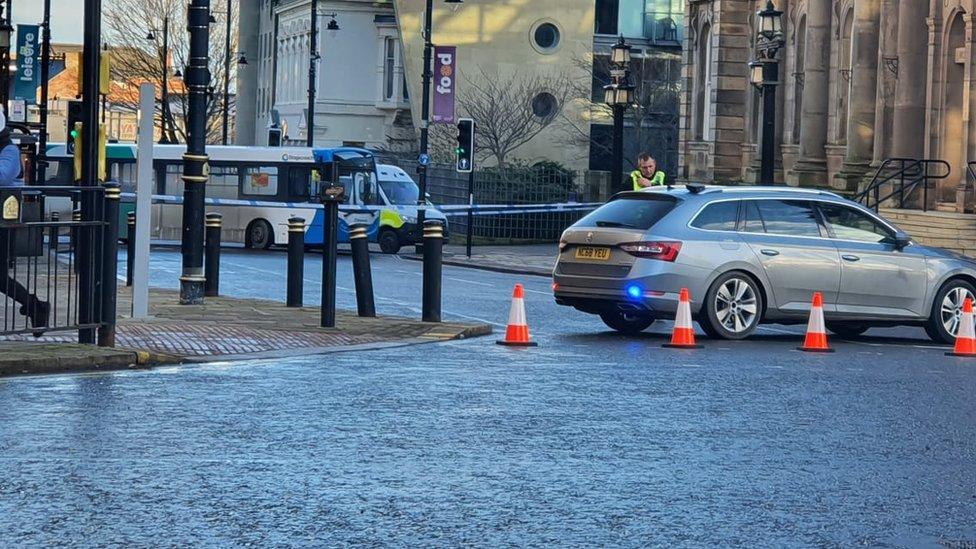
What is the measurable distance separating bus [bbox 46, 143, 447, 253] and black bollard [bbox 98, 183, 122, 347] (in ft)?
100.0

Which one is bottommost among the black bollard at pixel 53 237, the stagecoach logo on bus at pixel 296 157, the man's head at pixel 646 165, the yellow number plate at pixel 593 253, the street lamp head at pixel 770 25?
the yellow number plate at pixel 593 253

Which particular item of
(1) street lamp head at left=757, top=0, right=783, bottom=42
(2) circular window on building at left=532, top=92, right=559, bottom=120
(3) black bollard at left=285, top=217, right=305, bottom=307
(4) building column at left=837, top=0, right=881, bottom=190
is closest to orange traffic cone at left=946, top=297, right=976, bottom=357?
(3) black bollard at left=285, top=217, right=305, bottom=307

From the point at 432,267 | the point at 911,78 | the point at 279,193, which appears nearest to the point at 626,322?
the point at 432,267

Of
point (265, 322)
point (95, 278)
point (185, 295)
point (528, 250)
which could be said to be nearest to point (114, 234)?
point (95, 278)

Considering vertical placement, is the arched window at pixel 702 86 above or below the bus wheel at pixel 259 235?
above

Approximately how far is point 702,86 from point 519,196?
6706 mm

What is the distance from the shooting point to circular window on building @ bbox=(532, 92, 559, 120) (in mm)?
74688

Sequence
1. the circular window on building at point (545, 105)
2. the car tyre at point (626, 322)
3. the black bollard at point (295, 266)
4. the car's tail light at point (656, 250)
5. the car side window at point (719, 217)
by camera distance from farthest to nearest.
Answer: the circular window on building at point (545, 105) < the black bollard at point (295, 266) < the car tyre at point (626, 322) < the car side window at point (719, 217) < the car's tail light at point (656, 250)

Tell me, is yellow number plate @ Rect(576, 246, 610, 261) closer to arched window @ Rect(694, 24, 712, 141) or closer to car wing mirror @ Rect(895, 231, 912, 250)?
car wing mirror @ Rect(895, 231, 912, 250)

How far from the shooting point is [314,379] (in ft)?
42.1

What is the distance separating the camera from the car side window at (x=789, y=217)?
18.6 metres

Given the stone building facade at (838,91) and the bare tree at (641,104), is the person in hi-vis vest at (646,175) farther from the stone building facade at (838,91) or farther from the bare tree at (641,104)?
the bare tree at (641,104)

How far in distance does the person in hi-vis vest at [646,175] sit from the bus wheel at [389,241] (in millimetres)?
20065

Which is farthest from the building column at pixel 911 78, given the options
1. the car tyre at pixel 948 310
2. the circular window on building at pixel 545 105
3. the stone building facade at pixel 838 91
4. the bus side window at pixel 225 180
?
the circular window on building at pixel 545 105
